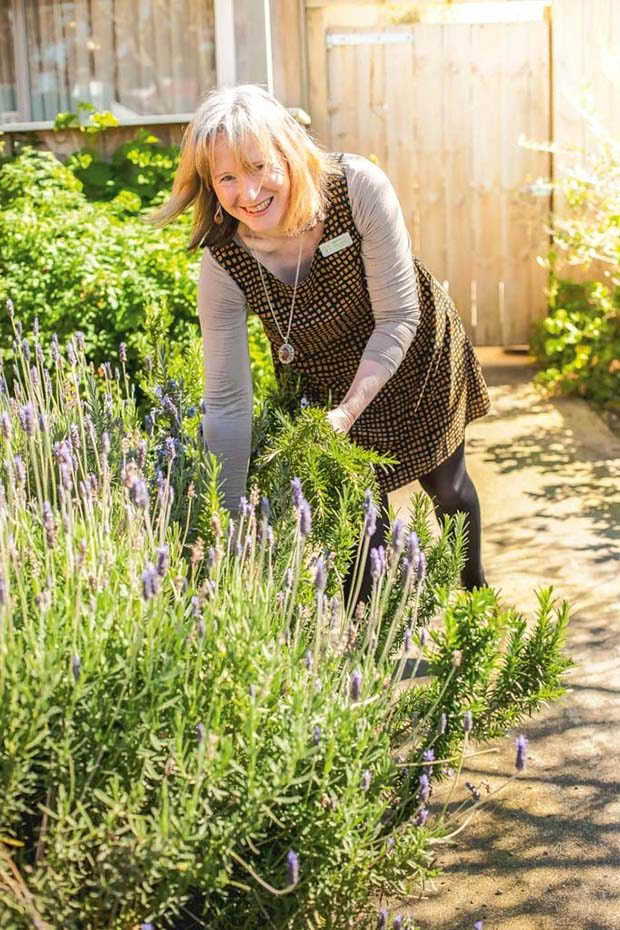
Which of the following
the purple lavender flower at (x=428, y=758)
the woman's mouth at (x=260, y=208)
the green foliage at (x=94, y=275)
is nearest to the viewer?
the purple lavender flower at (x=428, y=758)

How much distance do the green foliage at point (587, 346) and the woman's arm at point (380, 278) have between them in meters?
4.51

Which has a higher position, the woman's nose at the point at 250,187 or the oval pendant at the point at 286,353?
the woman's nose at the point at 250,187

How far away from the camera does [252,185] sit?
2871 mm

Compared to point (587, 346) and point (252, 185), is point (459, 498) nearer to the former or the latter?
point (252, 185)

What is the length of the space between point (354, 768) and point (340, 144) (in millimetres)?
7446

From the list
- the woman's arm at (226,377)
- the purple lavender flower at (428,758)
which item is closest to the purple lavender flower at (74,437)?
the woman's arm at (226,377)

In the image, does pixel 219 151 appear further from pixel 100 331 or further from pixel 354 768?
pixel 100 331

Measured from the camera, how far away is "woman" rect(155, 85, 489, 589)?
114 inches

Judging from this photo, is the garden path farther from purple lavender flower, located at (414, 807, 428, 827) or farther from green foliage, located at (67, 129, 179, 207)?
green foliage, located at (67, 129, 179, 207)

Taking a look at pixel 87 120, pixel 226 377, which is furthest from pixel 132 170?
pixel 226 377

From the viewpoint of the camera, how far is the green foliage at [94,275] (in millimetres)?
5691

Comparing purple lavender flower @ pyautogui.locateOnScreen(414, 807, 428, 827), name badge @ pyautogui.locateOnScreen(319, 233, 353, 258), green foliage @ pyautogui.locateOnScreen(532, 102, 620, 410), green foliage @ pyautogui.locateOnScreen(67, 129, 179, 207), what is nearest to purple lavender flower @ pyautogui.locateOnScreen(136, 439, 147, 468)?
name badge @ pyautogui.locateOnScreen(319, 233, 353, 258)

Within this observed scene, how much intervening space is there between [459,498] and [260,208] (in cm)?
126

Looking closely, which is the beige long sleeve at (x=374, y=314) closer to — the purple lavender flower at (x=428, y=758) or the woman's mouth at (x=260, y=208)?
the woman's mouth at (x=260, y=208)
